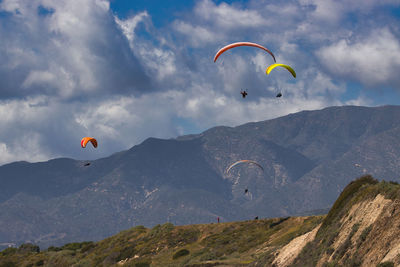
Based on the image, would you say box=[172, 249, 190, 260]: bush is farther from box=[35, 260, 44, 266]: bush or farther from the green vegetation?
box=[35, 260, 44, 266]: bush

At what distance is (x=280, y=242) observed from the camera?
2371 inches

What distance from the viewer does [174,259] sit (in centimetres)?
7231

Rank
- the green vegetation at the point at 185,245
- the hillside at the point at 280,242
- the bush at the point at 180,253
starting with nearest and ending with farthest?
the hillside at the point at 280,242 < the green vegetation at the point at 185,245 < the bush at the point at 180,253

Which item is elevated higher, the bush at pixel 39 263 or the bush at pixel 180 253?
the bush at pixel 39 263

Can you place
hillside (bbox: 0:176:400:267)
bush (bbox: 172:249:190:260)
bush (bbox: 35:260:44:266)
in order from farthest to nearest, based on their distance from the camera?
1. bush (bbox: 35:260:44:266)
2. bush (bbox: 172:249:190:260)
3. hillside (bbox: 0:176:400:267)

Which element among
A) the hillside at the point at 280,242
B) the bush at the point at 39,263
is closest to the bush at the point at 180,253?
the hillside at the point at 280,242

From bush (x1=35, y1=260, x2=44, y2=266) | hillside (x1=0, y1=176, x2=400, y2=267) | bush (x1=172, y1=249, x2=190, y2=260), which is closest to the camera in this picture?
hillside (x1=0, y1=176, x2=400, y2=267)

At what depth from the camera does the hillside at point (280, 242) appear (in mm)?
34562

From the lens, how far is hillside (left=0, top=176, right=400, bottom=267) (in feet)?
113

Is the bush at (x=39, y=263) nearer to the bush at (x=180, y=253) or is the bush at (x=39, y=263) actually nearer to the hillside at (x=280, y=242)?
the hillside at (x=280, y=242)

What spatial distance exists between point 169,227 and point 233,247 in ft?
92.4

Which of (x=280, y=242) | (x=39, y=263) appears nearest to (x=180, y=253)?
(x=280, y=242)

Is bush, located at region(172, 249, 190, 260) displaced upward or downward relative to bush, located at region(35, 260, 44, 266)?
downward

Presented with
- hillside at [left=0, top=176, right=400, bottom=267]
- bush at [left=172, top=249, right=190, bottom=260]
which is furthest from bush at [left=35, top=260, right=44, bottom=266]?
bush at [left=172, top=249, right=190, bottom=260]
